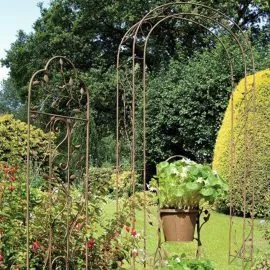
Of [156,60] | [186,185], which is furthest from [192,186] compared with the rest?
[156,60]

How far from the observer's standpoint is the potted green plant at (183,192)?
4398mm

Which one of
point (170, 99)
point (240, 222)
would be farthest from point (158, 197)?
point (170, 99)

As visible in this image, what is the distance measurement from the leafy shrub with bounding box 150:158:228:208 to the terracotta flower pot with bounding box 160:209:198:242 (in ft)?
0.17

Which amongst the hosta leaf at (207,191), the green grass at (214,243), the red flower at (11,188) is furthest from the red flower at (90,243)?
the green grass at (214,243)

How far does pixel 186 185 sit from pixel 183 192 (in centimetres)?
9

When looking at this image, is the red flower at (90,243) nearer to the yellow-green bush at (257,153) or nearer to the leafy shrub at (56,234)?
the leafy shrub at (56,234)

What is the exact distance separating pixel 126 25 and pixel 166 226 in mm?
15764

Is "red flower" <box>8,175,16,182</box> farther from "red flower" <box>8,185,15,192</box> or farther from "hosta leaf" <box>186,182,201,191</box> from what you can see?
"hosta leaf" <box>186,182,201,191</box>

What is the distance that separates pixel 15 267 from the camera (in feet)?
13.4

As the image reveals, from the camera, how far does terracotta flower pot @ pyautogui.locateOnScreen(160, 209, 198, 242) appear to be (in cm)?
452

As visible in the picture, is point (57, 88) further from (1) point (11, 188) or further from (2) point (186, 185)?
(2) point (186, 185)

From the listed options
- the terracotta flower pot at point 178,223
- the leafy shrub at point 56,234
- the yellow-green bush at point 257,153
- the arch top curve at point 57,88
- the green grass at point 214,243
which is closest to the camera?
the arch top curve at point 57,88

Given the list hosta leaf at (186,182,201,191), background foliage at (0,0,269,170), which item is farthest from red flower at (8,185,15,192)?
background foliage at (0,0,269,170)

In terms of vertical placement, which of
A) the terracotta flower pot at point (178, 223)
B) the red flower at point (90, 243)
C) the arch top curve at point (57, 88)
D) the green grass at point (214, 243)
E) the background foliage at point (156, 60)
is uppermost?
the background foliage at point (156, 60)
